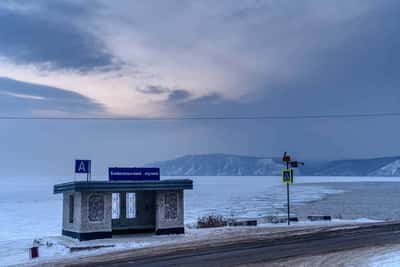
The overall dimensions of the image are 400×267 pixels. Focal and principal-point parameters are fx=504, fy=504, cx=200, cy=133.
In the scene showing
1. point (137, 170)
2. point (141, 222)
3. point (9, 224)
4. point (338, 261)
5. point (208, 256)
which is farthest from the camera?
point (9, 224)

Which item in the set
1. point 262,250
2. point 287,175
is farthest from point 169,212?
point 262,250

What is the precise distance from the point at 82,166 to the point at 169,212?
552 cm

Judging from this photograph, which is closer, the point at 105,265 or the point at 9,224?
the point at 105,265

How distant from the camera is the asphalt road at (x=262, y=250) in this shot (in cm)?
1853

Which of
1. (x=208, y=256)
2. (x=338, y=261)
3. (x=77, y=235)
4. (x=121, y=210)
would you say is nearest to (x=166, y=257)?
(x=208, y=256)

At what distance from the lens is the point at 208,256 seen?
19.6 metres

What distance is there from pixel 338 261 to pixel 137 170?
45.2 ft

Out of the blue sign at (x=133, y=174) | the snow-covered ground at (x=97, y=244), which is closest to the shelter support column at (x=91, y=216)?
the snow-covered ground at (x=97, y=244)

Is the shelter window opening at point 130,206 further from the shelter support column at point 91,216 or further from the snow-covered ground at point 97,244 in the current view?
the shelter support column at point 91,216

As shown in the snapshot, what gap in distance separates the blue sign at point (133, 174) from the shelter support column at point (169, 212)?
1.05 meters

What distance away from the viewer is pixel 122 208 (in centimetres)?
2997

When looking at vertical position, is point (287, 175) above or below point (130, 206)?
above

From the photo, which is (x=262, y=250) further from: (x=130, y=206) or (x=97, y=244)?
(x=130, y=206)

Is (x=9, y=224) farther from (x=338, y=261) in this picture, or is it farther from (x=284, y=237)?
(x=338, y=261)
